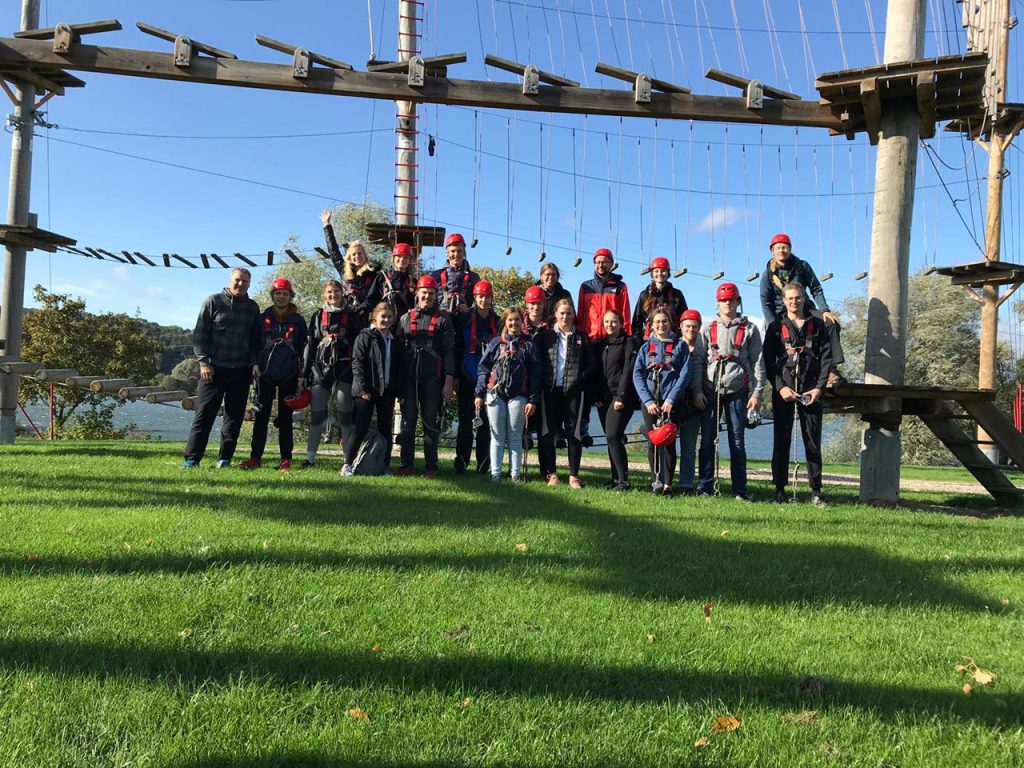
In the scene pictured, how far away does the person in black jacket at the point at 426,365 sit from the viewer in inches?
333

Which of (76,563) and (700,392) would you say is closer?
(76,563)

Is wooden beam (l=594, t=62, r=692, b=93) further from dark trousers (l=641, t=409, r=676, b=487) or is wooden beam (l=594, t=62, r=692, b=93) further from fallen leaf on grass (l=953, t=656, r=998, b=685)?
fallen leaf on grass (l=953, t=656, r=998, b=685)

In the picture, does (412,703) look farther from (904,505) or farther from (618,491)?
(904,505)

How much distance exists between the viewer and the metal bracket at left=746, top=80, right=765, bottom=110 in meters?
8.84

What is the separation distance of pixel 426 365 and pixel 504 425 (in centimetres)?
112

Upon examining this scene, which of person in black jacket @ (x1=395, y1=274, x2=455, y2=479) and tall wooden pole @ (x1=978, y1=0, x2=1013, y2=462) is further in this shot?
tall wooden pole @ (x1=978, y1=0, x2=1013, y2=462)

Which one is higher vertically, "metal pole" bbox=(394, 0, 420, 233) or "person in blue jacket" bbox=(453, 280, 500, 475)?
"metal pole" bbox=(394, 0, 420, 233)

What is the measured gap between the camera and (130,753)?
7.03 feet

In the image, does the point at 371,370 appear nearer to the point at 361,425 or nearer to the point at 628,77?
the point at 361,425

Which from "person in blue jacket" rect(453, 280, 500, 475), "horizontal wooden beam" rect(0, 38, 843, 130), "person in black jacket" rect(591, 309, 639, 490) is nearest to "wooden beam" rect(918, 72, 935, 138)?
"horizontal wooden beam" rect(0, 38, 843, 130)

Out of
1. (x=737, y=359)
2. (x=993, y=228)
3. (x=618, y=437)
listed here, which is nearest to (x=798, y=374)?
(x=737, y=359)

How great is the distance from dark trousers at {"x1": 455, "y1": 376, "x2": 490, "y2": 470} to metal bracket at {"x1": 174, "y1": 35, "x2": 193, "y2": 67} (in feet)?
16.2

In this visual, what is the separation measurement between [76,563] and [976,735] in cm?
410

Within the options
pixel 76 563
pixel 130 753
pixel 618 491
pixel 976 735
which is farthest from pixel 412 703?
pixel 618 491
